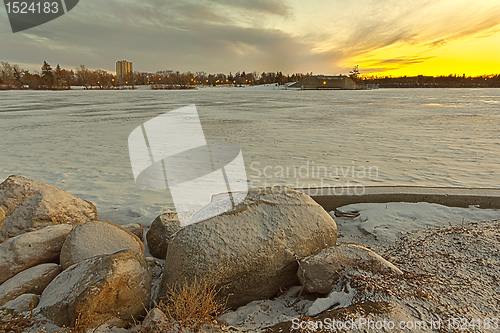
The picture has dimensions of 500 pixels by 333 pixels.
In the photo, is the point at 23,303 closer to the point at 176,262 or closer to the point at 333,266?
the point at 176,262

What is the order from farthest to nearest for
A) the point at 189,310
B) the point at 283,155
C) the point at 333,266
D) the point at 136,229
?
the point at 283,155 < the point at 136,229 < the point at 333,266 < the point at 189,310

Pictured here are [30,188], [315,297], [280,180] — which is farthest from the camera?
[280,180]

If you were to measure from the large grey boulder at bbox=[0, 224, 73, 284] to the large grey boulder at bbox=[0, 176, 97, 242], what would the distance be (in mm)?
425

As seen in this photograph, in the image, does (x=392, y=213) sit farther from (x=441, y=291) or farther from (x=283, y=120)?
(x=283, y=120)

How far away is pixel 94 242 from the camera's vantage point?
326 centimetres

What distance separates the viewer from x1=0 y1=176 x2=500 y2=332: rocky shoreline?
2.53 metres

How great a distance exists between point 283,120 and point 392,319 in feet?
44.4

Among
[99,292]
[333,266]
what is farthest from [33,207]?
[333,266]

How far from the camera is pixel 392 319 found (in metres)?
2.47

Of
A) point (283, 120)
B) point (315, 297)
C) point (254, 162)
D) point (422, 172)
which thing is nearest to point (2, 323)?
point (315, 297)

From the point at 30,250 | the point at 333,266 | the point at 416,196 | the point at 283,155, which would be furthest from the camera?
the point at 283,155

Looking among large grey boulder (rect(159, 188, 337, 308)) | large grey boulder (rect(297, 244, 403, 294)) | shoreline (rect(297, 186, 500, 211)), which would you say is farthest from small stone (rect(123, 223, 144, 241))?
shoreline (rect(297, 186, 500, 211))

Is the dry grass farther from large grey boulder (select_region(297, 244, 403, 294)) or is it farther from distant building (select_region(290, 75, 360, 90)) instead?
distant building (select_region(290, 75, 360, 90))

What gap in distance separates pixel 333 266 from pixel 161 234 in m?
2.24
